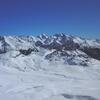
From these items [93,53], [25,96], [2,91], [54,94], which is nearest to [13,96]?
[25,96]

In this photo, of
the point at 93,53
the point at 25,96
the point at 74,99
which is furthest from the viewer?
the point at 93,53

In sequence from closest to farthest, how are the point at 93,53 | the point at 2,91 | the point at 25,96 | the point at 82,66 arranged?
the point at 25,96 < the point at 2,91 < the point at 82,66 < the point at 93,53

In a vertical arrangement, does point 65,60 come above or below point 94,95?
above

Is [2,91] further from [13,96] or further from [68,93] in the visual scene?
[68,93]

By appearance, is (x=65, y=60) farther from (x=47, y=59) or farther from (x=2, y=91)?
(x=2, y=91)

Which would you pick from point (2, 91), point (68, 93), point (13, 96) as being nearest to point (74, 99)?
point (68, 93)

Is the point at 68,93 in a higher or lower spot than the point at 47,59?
lower

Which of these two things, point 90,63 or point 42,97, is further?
point 90,63

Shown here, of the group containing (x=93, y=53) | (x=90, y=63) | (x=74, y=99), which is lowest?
(x=74, y=99)

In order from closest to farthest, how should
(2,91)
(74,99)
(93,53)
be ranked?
(74,99) < (2,91) < (93,53)
